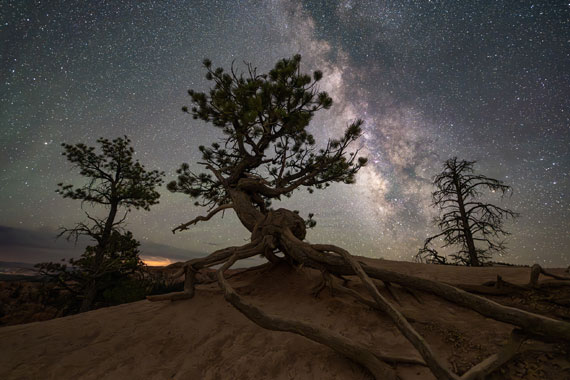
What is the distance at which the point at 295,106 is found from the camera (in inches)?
290

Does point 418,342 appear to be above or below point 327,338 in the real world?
above

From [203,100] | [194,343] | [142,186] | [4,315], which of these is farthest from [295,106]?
[4,315]

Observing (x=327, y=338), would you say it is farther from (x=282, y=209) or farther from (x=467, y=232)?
(x=467, y=232)

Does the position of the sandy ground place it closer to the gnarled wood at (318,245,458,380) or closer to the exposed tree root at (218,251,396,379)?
the exposed tree root at (218,251,396,379)

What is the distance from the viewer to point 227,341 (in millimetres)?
3770

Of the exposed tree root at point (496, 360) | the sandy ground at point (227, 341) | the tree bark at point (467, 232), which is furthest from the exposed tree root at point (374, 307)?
the tree bark at point (467, 232)

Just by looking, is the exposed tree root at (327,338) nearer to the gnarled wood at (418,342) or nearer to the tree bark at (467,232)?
the gnarled wood at (418,342)

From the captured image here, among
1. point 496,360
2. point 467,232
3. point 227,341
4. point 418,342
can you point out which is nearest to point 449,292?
point 496,360

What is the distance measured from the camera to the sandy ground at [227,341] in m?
3.04

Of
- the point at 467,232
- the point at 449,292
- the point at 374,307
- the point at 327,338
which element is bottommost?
the point at 327,338

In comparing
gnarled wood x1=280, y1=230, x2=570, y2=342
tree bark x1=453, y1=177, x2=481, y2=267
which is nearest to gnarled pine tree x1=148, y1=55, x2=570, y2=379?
gnarled wood x1=280, y1=230, x2=570, y2=342

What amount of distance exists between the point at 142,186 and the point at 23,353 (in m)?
8.74

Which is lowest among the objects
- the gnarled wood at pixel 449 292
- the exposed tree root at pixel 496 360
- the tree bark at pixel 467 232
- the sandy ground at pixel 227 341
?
the sandy ground at pixel 227 341

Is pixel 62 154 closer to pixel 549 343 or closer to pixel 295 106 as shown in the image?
pixel 295 106
